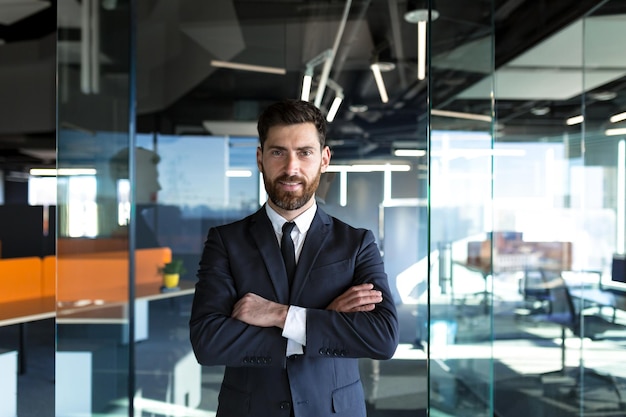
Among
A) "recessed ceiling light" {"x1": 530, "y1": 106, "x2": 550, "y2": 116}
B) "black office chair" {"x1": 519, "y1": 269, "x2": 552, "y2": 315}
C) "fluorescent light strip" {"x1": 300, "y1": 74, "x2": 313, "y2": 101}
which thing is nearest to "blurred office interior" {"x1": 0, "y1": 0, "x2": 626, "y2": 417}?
"fluorescent light strip" {"x1": 300, "y1": 74, "x2": 313, "y2": 101}

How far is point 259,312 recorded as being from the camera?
1461 mm

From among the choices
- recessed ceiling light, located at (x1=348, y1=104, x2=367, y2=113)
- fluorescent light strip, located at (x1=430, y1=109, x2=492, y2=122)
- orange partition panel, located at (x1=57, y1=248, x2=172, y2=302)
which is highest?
recessed ceiling light, located at (x1=348, y1=104, x2=367, y2=113)

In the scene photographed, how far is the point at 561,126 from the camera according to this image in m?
4.93

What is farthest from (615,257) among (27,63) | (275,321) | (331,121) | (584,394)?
(27,63)

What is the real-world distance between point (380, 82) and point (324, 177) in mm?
789

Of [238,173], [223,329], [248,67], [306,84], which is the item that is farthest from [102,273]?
[223,329]

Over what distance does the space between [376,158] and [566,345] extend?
110 inches

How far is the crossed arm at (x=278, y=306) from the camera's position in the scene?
57.0 inches

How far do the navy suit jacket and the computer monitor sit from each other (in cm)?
269

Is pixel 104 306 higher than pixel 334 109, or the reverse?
pixel 334 109

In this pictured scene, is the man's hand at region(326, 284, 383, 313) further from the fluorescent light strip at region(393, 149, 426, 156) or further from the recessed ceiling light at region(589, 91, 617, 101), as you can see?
the recessed ceiling light at region(589, 91, 617, 101)

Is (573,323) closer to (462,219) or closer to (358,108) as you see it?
(462,219)

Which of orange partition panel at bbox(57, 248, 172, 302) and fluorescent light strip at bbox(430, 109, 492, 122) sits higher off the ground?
fluorescent light strip at bbox(430, 109, 492, 122)

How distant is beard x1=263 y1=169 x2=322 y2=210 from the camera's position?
5.03 feet
